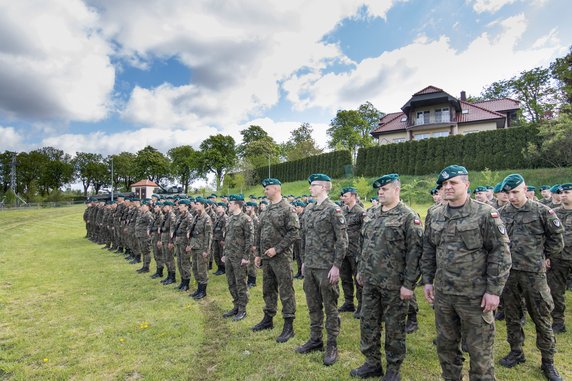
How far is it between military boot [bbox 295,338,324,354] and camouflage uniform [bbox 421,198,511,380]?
174 centimetres

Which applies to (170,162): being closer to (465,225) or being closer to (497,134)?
(497,134)

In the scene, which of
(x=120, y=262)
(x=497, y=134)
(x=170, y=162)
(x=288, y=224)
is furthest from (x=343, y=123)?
(x=288, y=224)

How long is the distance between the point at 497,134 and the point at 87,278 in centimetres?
2735

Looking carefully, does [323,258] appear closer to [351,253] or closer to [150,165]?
[351,253]

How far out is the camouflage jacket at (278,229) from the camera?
4.97m

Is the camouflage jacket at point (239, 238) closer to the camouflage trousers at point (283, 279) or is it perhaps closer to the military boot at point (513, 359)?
the camouflage trousers at point (283, 279)

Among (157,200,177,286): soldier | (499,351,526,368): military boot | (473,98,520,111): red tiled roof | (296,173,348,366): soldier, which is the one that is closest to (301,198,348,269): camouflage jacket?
(296,173,348,366): soldier

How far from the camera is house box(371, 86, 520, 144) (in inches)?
1326

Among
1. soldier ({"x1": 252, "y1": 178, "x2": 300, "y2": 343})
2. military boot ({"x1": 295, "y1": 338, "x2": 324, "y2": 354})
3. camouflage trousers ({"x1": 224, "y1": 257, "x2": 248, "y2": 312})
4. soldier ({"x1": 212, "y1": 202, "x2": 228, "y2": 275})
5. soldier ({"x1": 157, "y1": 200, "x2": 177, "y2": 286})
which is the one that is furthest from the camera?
soldier ({"x1": 212, "y1": 202, "x2": 228, "y2": 275})

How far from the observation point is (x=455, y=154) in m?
26.3

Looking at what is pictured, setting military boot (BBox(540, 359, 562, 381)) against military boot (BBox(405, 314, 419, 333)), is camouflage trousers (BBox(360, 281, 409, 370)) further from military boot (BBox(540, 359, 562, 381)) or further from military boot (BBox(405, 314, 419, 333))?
military boot (BBox(540, 359, 562, 381))

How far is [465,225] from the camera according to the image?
122 inches

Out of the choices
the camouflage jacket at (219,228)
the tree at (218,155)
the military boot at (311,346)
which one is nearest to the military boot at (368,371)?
the military boot at (311,346)

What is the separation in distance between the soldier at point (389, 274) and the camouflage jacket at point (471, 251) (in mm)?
311
